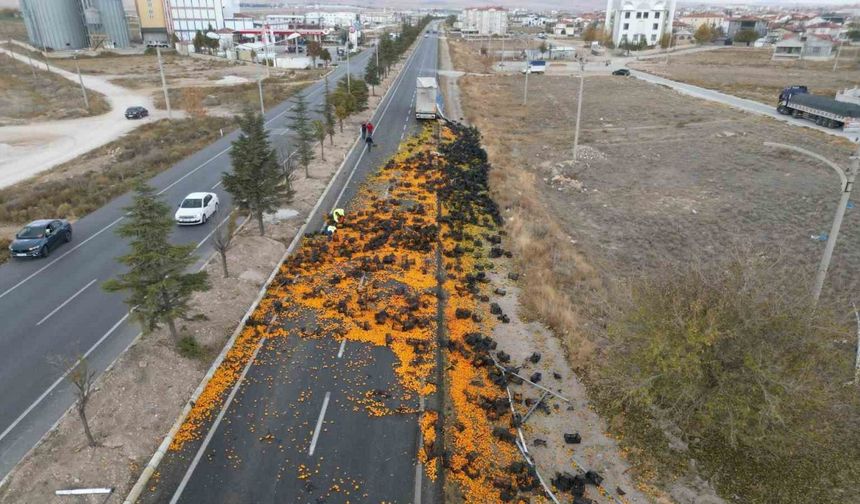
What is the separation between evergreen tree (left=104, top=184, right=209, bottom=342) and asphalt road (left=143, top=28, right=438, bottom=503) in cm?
334

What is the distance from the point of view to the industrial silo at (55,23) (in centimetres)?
13100

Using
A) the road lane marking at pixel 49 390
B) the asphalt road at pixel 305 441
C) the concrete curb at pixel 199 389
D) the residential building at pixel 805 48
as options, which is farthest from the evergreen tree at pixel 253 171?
the residential building at pixel 805 48

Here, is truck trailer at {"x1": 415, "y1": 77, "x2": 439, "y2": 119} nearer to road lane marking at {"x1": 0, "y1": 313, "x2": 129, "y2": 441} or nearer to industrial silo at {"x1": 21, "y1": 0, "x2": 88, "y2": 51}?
road lane marking at {"x1": 0, "y1": 313, "x2": 129, "y2": 441}

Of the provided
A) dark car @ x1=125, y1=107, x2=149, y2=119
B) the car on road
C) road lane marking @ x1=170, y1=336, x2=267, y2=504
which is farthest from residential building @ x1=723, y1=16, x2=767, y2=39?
road lane marking @ x1=170, y1=336, x2=267, y2=504

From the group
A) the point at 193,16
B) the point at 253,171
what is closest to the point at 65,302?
the point at 253,171

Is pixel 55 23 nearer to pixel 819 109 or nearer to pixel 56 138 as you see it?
pixel 56 138

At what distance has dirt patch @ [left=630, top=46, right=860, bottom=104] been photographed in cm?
7850

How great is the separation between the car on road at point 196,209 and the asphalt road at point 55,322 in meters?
0.44

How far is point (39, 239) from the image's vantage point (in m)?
25.4

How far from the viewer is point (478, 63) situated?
117875 mm

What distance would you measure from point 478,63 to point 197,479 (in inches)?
4570

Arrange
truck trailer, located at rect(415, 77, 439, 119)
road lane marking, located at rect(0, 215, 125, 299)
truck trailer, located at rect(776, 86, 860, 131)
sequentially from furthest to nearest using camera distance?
1. truck trailer, located at rect(415, 77, 439, 119)
2. truck trailer, located at rect(776, 86, 860, 131)
3. road lane marking, located at rect(0, 215, 125, 299)

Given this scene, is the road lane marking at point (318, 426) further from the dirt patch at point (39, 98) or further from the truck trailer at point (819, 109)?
the dirt patch at point (39, 98)

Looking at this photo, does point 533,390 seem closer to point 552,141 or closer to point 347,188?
point 347,188
